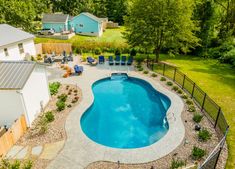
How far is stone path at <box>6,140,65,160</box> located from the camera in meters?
10.9

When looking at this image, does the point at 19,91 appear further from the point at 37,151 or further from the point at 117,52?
the point at 117,52

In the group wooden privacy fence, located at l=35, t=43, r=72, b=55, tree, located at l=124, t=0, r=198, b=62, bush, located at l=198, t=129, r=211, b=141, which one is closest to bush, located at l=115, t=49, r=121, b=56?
tree, located at l=124, t=0, r=198, b=62

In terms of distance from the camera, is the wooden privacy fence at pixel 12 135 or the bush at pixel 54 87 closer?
the wooden privacy fence at pixel 12 135

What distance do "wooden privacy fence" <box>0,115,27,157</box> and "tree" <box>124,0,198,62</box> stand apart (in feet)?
56.9

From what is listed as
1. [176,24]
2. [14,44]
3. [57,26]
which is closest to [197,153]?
[176,24]

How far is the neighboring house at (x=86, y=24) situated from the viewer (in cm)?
4976

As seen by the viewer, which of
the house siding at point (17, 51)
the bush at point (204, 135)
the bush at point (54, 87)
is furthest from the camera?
the house siding at point (17, 51)

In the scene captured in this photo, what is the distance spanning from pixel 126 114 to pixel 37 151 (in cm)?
785

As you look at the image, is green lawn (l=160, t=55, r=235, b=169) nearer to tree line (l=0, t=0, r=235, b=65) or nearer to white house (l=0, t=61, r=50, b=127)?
tree line (l=0, t=0, r=235, b=65)

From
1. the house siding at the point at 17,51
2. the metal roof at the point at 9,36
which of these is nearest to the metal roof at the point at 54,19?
the house siding at the point at 17,51

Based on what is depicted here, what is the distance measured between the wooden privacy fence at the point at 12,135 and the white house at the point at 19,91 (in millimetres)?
529

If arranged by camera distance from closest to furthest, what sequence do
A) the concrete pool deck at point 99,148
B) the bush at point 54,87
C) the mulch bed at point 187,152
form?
the mulch bed at point 187,152 < the concrete pool deck at point 99,148 < the bush at point 54,87

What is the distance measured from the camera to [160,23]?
952 inches

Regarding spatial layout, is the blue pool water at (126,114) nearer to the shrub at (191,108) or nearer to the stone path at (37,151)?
the shrub at (191,108)
